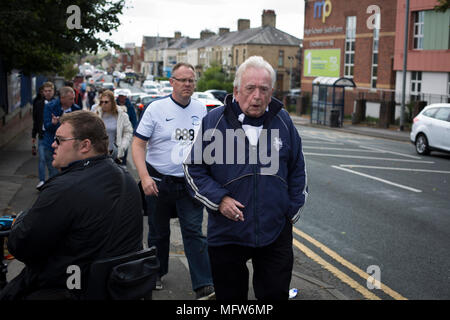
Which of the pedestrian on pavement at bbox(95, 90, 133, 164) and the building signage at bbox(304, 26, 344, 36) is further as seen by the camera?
the building signage at bbox(304, 26, 344, 36)

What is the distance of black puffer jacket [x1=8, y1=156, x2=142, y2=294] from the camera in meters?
2.99

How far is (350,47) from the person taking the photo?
140ft

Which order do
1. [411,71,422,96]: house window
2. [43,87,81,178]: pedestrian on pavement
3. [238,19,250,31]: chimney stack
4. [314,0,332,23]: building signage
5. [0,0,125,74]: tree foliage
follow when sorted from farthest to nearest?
1. [238,19,250,31]: chimney stack
2. [314,0,332,23]: building signage
3. [411,71,422,96]: house window
4. [0,0,125,74]: tree foliage
5. [43,87,81,178]: pedestrian on pavement

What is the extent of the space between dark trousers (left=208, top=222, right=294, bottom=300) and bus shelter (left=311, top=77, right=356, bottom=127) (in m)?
29.8

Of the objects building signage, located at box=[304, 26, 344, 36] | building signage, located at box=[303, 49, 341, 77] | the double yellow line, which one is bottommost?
the double yellow line

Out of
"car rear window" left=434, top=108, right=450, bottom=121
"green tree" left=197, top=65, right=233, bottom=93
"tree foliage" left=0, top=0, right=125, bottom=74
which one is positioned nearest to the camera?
"tree foliage" left=0, top=0, right=125, bottom=74

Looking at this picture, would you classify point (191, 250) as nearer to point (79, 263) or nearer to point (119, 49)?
point (79, 263)

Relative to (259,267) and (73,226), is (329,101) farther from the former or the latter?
(73,226)

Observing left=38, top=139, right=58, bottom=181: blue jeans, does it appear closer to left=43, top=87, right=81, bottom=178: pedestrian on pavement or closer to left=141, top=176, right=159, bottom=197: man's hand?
left=43, top=87, right=81, bottom=178: pedestrian on pavement

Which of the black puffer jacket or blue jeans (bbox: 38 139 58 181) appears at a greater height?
the black puffer jacket

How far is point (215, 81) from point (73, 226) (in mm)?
54998

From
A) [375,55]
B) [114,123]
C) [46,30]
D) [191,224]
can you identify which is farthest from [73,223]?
[375,55]

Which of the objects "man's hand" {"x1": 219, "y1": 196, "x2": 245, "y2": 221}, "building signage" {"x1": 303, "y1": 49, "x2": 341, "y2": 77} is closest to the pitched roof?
"building signage" {"x1": 303, "y1": 49, "x2": 341, "y2": 77}
